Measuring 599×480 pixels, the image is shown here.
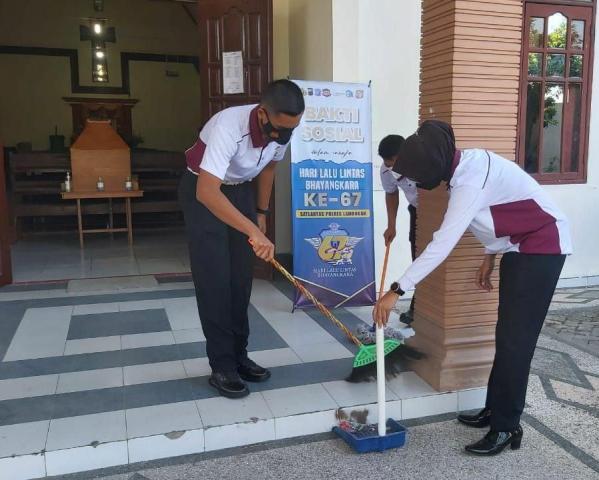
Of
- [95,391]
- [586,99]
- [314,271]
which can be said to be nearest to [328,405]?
[95,391]

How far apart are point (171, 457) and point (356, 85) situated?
2880mm

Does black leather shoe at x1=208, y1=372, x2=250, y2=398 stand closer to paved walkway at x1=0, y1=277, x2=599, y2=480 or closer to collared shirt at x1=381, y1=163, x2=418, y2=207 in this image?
paved walkway at x1=0, y1=277, x2=599, y2=480

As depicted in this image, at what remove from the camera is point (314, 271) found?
14.1 ft

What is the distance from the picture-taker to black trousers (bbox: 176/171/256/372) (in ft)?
9.02

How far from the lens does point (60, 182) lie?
7941 millimetres

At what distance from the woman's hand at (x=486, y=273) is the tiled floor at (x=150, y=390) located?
22.1 inches

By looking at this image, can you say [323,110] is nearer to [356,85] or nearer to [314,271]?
[356,85]

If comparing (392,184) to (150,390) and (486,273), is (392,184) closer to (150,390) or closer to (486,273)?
(486,273)

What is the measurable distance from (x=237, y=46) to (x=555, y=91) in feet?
9.45

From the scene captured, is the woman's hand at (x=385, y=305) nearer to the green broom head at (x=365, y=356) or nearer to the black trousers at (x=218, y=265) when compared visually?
the green broom head at (x=365, y=356)

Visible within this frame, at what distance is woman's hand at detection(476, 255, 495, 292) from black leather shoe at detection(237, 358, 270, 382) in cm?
119

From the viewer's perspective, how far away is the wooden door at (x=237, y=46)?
16.3 feet

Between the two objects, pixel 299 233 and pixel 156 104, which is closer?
pixel 299 233

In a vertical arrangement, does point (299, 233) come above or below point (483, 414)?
above
